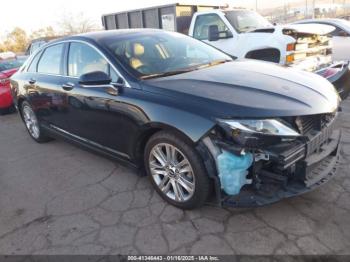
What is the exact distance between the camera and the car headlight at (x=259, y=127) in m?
2.41

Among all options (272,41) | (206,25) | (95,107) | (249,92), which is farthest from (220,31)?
(249,92)

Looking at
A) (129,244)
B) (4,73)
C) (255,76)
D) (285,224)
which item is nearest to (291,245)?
(285,224)

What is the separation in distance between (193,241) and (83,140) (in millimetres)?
2004

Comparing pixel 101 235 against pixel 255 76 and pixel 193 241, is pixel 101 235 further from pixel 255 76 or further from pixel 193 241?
pixel 255 76

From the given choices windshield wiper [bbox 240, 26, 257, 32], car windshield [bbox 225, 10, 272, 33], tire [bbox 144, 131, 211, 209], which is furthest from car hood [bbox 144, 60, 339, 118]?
car windshield [bbox 225, 10, 272, 33]

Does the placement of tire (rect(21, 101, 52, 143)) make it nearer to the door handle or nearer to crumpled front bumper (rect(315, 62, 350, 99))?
the door handle

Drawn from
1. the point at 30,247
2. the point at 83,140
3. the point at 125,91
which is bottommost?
the point at 30,247

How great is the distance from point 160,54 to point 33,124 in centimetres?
287

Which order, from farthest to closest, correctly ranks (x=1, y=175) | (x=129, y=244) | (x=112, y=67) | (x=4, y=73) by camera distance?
(x=4, y=73), (x=1, y=175), (x=112, y=67), (x=129, y=244)

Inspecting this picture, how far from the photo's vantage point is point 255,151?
245 centimetres

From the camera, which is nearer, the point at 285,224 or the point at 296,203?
the point at 285,224

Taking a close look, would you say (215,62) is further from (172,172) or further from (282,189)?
(282,189)

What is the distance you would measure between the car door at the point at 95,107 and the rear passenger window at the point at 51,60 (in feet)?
0.91

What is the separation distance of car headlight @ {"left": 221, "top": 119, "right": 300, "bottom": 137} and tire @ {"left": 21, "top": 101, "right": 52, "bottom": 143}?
3599 millimetres
